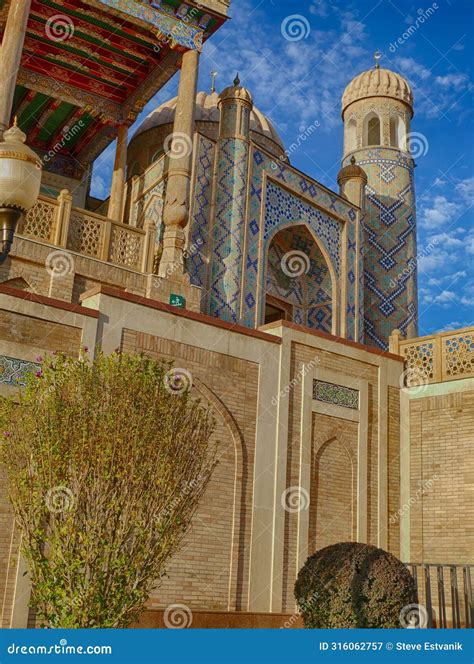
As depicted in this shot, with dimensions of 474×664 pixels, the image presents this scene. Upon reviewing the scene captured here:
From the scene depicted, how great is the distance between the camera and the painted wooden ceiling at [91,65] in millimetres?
12016

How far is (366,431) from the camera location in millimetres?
10742

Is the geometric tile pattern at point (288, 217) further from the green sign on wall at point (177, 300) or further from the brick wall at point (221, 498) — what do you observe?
the brick wall at point (221, 498)

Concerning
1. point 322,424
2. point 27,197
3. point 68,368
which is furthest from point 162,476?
point 322,424

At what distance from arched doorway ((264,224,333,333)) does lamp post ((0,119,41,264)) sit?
33.2 ft

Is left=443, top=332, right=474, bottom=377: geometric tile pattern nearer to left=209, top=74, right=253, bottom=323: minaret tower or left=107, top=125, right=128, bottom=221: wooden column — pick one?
left=209, top=74, right=253, bottom=323: minaret tower

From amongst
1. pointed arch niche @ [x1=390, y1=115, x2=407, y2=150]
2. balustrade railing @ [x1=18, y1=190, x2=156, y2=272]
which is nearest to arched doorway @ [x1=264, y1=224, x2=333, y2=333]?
balustrade railing @ [x1=18, y1=190, x2=156, y2=272]

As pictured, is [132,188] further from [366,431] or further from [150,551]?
[150,551]

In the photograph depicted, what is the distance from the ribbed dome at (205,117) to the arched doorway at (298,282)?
10.9 ft

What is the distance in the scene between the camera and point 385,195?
59.2 feet

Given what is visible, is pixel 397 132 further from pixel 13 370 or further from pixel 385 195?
pixel 13 370

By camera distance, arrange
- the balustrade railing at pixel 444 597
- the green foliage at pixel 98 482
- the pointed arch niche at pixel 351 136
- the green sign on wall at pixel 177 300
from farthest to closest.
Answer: the pointed arch niche at pixel 351 136
the green sign on wall at pixel 177 300
the balustrade railing at pixel 444 597
the green foliage at pixel 98 482

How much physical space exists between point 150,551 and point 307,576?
246 cm

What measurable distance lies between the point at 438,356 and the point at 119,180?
21.1 ft

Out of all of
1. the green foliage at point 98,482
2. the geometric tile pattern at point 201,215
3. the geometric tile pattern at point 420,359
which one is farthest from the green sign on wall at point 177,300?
the green foliage at point 98,482
